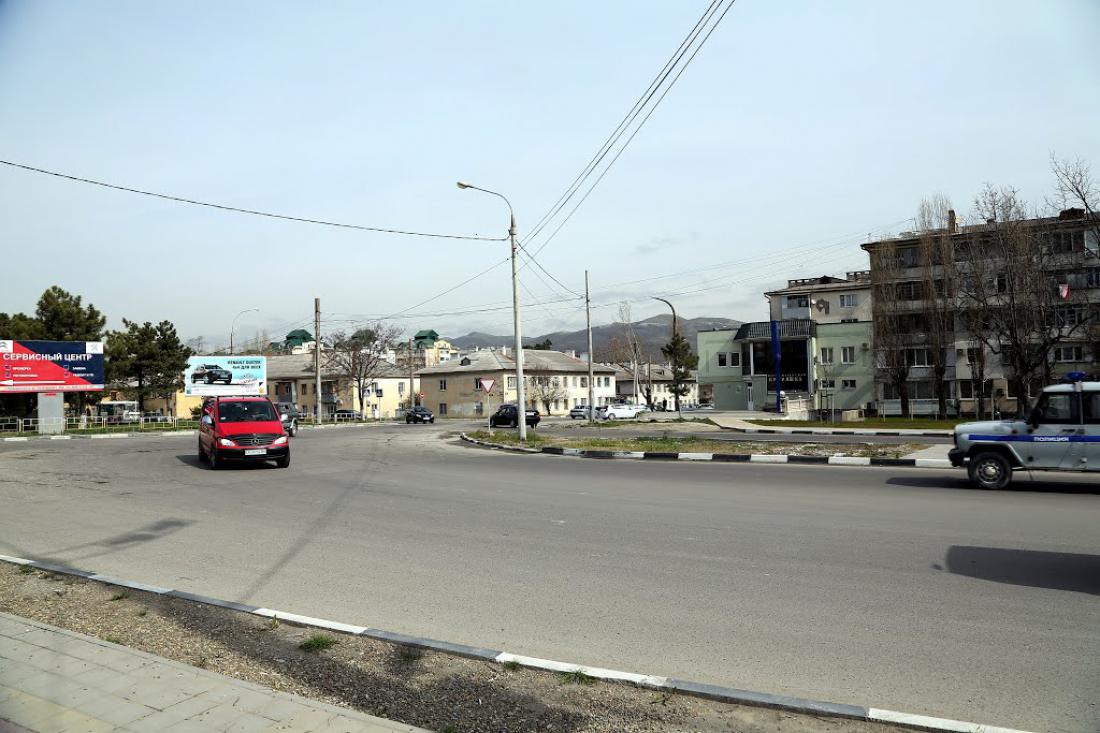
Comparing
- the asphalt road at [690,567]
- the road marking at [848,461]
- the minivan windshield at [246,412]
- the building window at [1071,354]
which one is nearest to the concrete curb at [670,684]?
the asphalt road at [690,567]

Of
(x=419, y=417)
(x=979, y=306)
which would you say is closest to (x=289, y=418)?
(x=419, y=417)

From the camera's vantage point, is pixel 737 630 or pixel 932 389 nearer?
pixel 737 630

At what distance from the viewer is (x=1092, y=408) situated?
12.9 metres

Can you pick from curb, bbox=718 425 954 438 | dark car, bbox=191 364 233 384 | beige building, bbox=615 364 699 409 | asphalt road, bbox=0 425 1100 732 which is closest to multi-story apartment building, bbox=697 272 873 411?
curb, bbox=718 425 954 438

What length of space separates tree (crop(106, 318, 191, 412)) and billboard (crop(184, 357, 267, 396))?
135 centimetres

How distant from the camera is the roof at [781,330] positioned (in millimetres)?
67625

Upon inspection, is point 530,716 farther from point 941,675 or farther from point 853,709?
point 941,675

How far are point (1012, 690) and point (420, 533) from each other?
7084 millimetres

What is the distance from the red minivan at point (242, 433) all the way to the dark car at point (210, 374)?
4082 centimetres

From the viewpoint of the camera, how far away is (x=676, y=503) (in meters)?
12.5

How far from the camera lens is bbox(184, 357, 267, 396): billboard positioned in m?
58.4

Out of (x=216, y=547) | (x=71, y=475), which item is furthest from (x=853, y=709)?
(x=71, y=475)

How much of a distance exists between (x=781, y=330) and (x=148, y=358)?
2060 inches

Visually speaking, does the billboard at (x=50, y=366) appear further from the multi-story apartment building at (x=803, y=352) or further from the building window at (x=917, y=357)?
the building window at (x=917, y=357)
